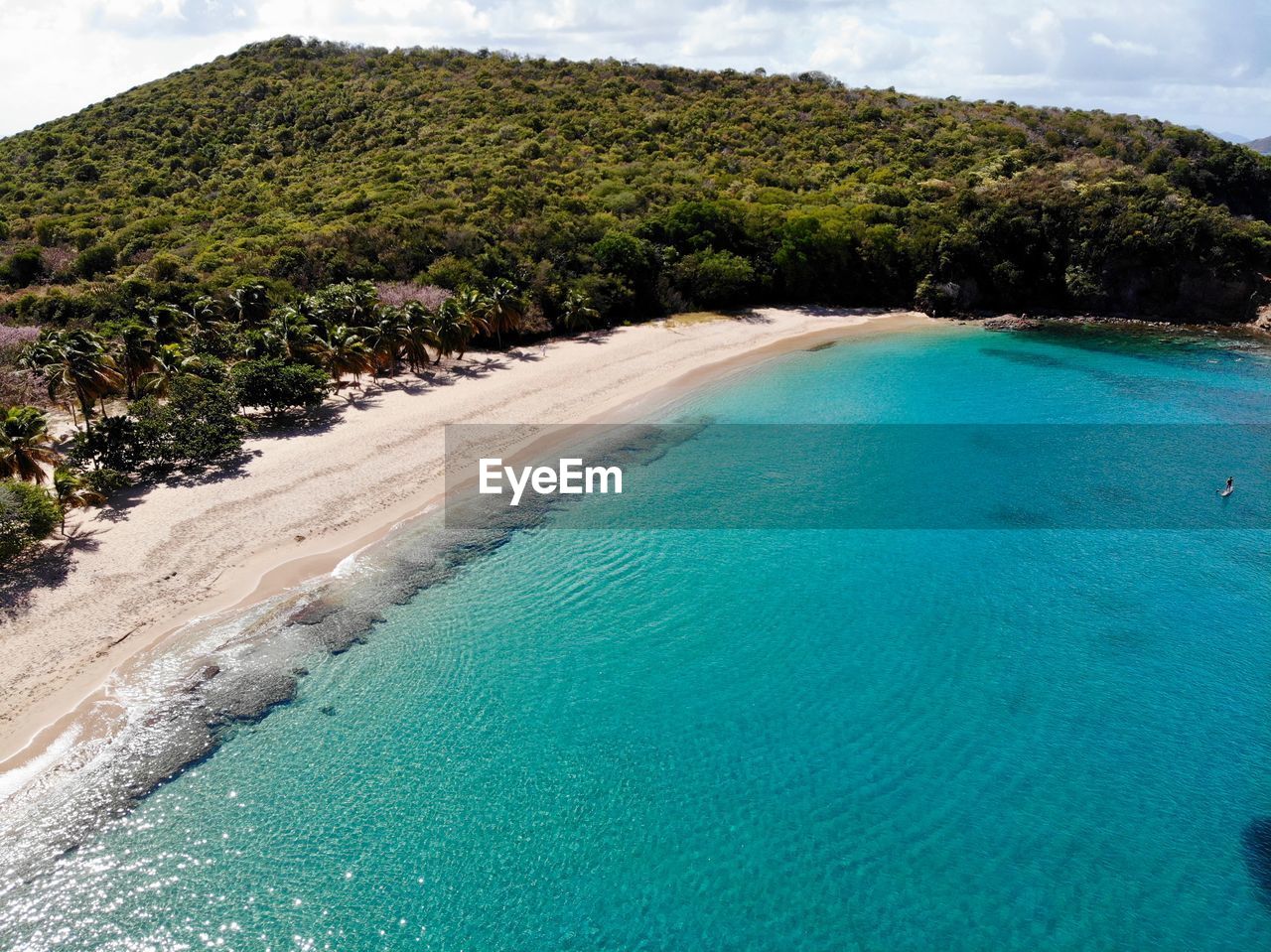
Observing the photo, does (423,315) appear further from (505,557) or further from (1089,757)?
(1089,757)

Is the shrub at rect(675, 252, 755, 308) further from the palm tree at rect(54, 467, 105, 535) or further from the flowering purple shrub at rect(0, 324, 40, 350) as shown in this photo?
the palm tree at rect(54, 467, 105, 535)

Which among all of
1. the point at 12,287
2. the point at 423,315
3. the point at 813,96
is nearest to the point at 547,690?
the point at 423,315

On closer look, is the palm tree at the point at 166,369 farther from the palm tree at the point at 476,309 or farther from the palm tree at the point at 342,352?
the palm tree at the point at 476,309

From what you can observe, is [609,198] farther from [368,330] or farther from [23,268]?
[23,268]

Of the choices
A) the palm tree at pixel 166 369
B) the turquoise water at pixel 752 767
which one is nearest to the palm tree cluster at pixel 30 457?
the palm tree at pixel 166 369

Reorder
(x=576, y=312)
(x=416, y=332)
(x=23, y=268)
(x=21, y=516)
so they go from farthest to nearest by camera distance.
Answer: (x=23, y=268), (x=576, y=312), (x=416, y=332), (x=21, y=516)

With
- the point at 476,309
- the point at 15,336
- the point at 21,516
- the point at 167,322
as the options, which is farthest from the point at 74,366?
the point at 476,309

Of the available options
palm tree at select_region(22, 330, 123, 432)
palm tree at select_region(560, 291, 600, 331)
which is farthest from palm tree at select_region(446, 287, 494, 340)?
palm tree at select_region(22, 330, 123, 432)
